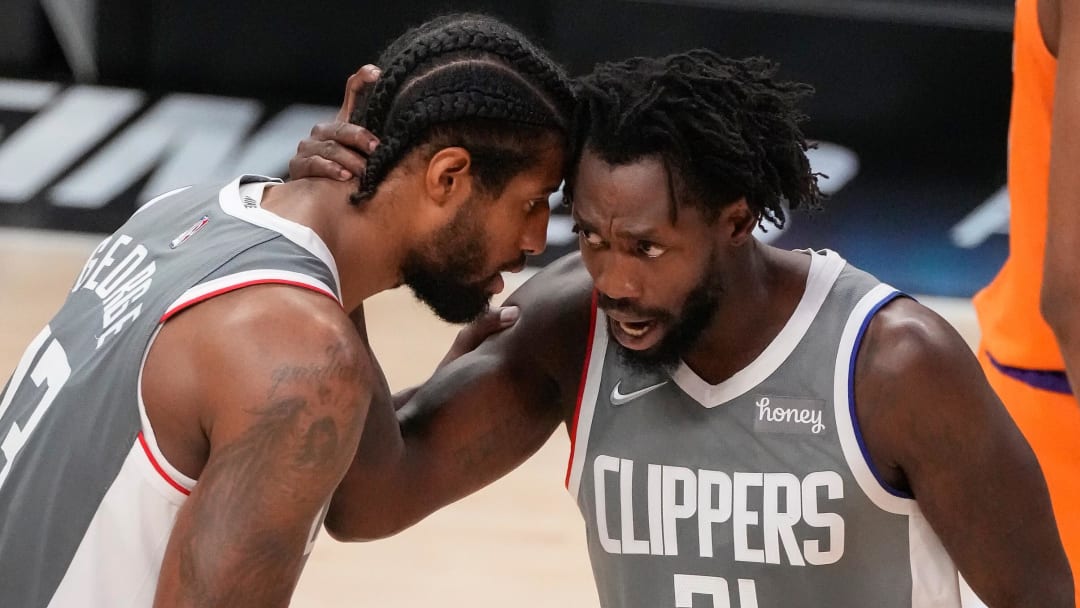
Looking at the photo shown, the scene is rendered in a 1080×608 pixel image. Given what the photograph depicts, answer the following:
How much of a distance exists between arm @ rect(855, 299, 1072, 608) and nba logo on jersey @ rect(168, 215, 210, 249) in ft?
2.94

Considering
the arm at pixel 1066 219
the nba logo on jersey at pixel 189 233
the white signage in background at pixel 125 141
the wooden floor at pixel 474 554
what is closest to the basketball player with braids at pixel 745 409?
the nba logo on jersey at pixel 189 233

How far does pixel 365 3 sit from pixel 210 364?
4756 millimetres

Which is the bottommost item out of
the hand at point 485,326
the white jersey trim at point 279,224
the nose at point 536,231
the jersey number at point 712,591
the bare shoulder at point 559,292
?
the jersey number at point 712,591

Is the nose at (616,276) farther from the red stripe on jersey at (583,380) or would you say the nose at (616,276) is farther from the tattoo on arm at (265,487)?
the tattoo on arm at (265,487)

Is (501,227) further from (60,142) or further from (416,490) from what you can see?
(60,142)

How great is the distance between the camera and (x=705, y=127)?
2.01m

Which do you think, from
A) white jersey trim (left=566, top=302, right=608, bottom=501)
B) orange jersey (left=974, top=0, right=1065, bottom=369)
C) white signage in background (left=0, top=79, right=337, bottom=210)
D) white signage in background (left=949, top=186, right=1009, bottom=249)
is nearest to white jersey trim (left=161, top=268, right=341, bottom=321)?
white jersey trim (left=566, top=302, right=608, bottom=501)

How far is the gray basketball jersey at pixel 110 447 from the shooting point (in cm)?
182

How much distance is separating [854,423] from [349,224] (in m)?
0.73

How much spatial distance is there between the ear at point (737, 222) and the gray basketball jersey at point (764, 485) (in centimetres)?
13

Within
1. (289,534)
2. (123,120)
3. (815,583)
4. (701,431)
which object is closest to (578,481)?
(701,431)

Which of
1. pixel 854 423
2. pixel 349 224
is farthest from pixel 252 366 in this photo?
pixel 854 423

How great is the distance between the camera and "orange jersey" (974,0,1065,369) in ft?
6.83

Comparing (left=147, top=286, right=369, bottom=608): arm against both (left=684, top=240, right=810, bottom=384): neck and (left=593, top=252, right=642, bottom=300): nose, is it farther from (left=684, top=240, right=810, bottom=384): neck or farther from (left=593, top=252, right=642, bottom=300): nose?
(left=684, top=240, right=810, bottom=384): neck
